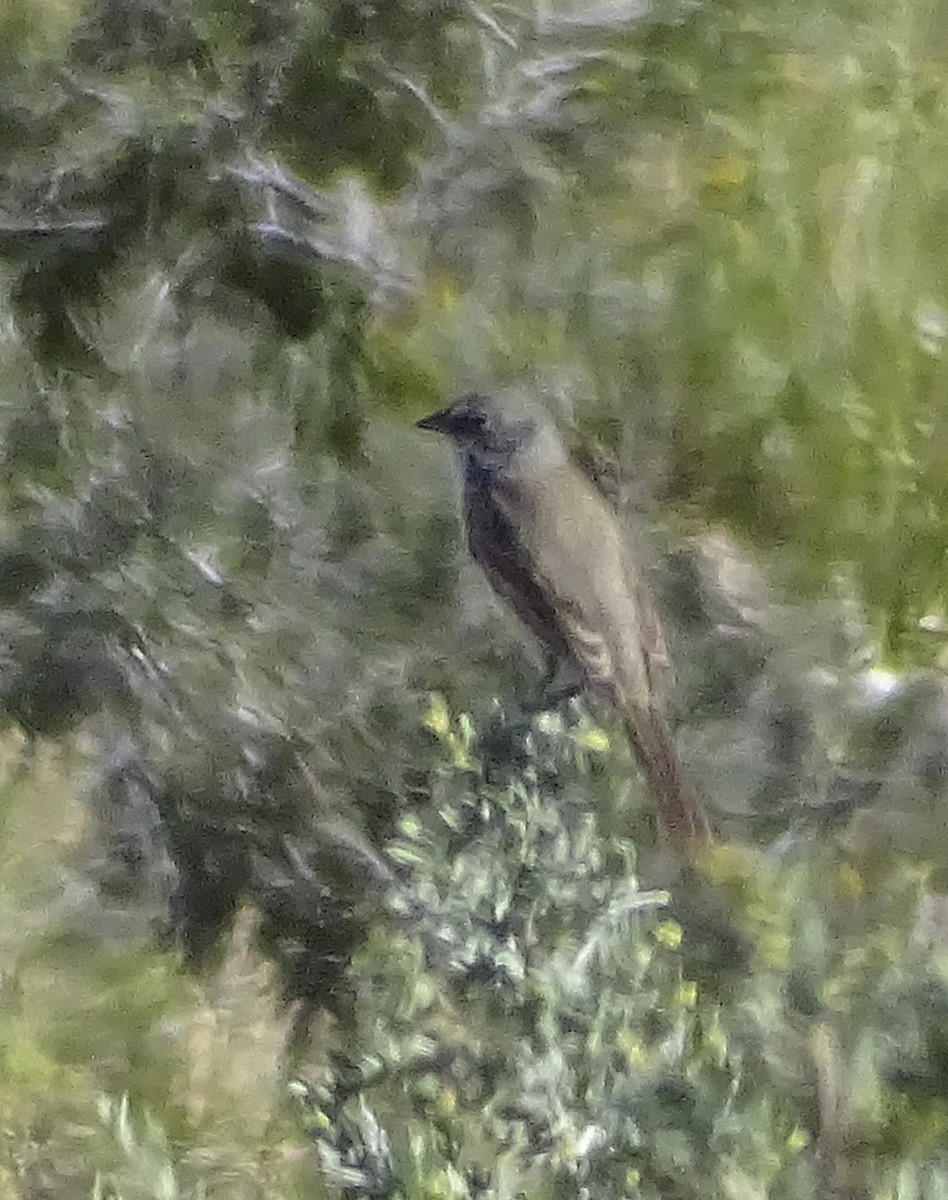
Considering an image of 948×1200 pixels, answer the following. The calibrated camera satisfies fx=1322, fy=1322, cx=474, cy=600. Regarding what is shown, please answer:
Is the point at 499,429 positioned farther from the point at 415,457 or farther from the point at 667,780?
the point at 667,780

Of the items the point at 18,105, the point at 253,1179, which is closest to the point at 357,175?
the point at 18,105

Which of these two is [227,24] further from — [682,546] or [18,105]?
[682,546]

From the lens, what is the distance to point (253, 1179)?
873 millimetres

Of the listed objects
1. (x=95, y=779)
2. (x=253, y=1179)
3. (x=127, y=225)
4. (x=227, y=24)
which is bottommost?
(x=253, y=1179)

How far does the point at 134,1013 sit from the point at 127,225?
1.77ft

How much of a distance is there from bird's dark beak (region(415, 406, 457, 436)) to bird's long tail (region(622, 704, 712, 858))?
0.74 ft

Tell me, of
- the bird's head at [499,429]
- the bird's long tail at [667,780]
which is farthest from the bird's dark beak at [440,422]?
the bird's long tail at [667,780]

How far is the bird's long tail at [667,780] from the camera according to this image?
2.94 ft

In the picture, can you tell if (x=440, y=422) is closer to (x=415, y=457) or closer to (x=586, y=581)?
(x=415, y=457)

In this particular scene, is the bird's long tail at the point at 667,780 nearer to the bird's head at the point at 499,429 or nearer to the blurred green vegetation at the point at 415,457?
the blurred green vegetation at the point at 415,457

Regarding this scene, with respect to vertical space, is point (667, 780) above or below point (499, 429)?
below

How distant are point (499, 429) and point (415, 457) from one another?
62 millimetres

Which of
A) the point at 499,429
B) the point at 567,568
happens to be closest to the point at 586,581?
the point at 567,568

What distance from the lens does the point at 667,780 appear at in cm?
90
